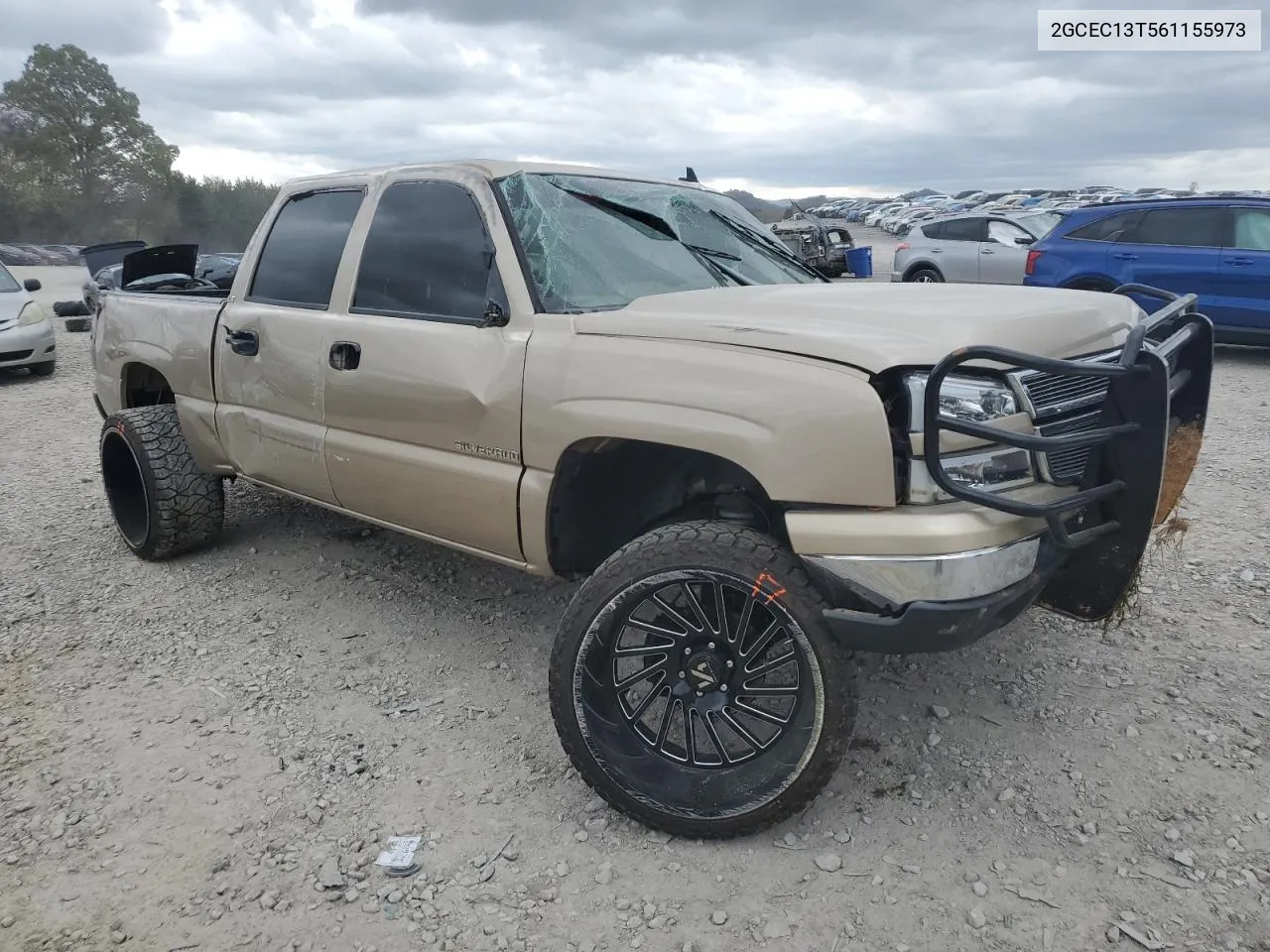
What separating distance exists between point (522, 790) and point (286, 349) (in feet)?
6.55

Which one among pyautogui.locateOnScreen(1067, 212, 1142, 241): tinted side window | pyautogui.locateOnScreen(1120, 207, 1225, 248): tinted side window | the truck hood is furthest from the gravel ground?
pyautogui.locateOnScreen(1067, 212, 1142, 241): tinted side window

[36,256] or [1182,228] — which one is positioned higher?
[36,256]

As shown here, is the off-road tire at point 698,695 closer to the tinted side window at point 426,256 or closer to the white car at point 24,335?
the tinted side window at point 426,256

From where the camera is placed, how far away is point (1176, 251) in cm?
945

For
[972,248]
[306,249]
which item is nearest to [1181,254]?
[972,248]

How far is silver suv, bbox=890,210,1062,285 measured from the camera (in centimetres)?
1369

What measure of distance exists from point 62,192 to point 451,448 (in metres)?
60.8

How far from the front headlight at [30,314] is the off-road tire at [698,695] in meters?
10.6

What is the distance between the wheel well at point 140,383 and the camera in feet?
15.8

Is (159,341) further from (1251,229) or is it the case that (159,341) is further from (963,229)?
(963,229)

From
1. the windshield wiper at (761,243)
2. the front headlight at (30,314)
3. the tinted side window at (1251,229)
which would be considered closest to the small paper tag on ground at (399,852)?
the windshield wiper at (761,243)

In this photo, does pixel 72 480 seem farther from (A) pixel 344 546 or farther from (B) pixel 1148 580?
(B) pixel 1148 580

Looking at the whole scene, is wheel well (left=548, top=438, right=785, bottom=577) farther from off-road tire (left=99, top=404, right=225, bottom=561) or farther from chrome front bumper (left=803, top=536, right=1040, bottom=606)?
off-road tire (left=99, top=404, right=225, bottom=561)

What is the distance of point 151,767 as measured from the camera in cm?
286
